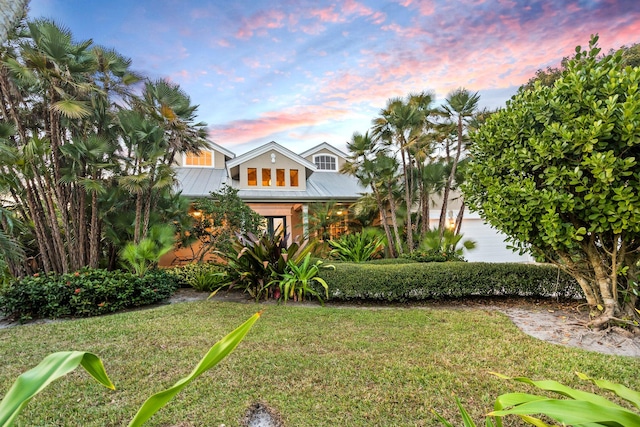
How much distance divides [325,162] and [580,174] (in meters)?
13.3

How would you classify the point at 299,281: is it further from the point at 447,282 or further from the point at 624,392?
the point at 624,392

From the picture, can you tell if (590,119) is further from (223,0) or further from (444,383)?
(223,0)

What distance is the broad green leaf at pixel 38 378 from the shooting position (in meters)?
0.68

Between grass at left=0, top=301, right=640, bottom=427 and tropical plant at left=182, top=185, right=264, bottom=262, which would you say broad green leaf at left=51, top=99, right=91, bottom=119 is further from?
grass at left=0, top=301, right=640, bottom=427

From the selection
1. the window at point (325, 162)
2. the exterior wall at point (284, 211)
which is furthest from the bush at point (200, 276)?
the window at point (325, 162)

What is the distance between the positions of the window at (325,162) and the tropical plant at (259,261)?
32.3 ft

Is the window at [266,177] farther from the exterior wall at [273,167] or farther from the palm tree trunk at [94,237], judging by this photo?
the palm tree trunk at [94,237]

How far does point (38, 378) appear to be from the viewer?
74 cm

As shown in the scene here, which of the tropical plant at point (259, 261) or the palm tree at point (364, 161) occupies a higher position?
the palm tree at point (364, 161)

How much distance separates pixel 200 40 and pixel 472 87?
845cm

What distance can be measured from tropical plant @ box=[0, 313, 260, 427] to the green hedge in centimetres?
591

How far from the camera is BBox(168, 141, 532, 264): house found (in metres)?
12.4

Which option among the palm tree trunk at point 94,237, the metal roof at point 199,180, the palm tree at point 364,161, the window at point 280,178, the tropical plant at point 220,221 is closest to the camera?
the palm tree trunk at point 94,237

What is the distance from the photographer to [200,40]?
849 cm
